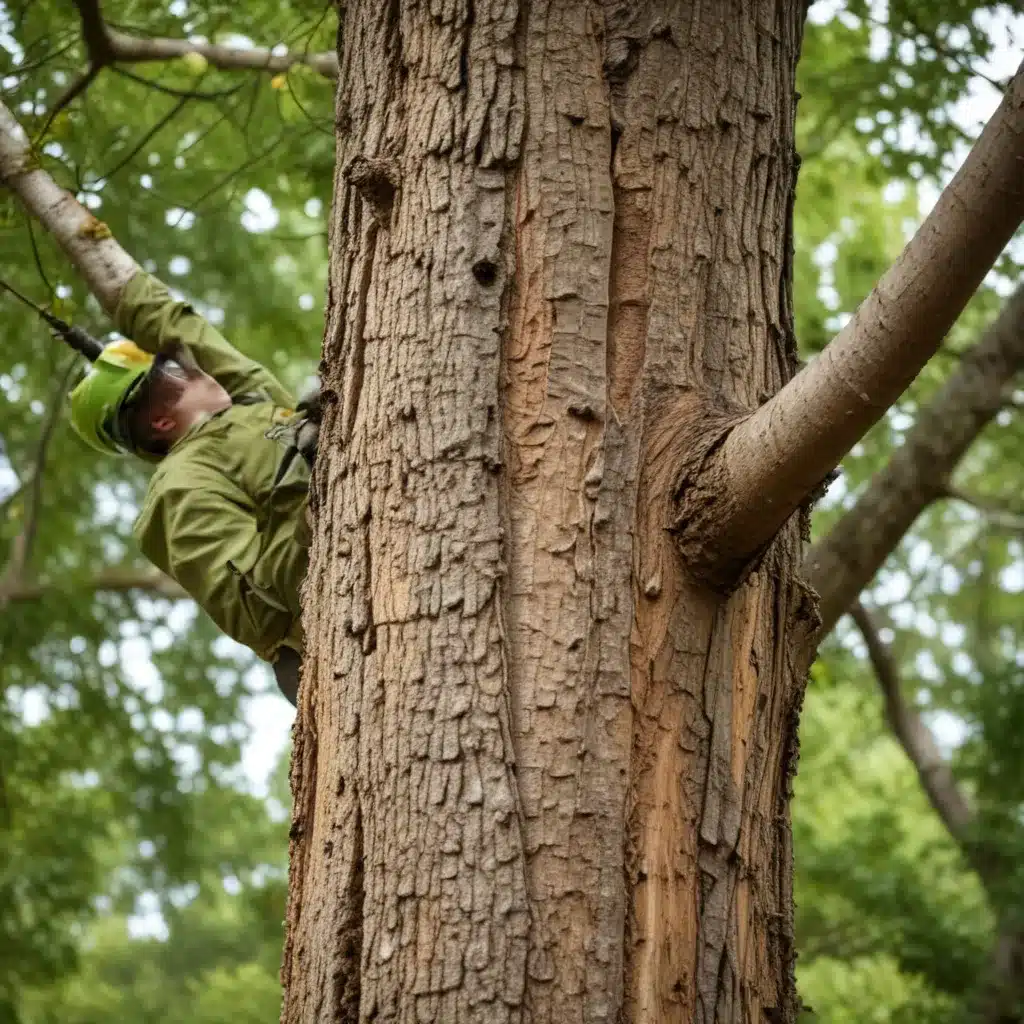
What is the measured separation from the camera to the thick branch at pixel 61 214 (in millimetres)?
4570

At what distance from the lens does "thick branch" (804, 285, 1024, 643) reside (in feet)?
17.2

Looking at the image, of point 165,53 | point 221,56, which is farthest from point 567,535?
point 221,56

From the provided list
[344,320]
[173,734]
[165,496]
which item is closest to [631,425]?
[344,320]

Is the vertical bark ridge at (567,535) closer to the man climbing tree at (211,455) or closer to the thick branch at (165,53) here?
the man climbing tree at (211,455)

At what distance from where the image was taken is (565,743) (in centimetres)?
238

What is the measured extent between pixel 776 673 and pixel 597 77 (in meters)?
1.27

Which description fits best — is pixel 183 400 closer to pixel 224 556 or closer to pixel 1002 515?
pixel 224 556

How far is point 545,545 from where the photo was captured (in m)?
2.51

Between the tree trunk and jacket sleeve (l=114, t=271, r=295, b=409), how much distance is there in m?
2.13

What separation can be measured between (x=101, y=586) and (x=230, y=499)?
262 inches

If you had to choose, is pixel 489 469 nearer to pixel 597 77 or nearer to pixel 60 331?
pixel 597 77

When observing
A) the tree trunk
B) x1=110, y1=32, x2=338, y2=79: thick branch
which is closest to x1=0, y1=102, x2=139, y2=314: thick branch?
x1=110, y1=32, x2=338, y2=79: thick branch

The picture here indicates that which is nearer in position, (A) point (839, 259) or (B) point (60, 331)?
(B) point (60, 331)

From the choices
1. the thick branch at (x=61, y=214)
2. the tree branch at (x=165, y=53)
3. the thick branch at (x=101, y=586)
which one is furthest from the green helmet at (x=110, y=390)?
the thick branch at (x=101, y=586)
